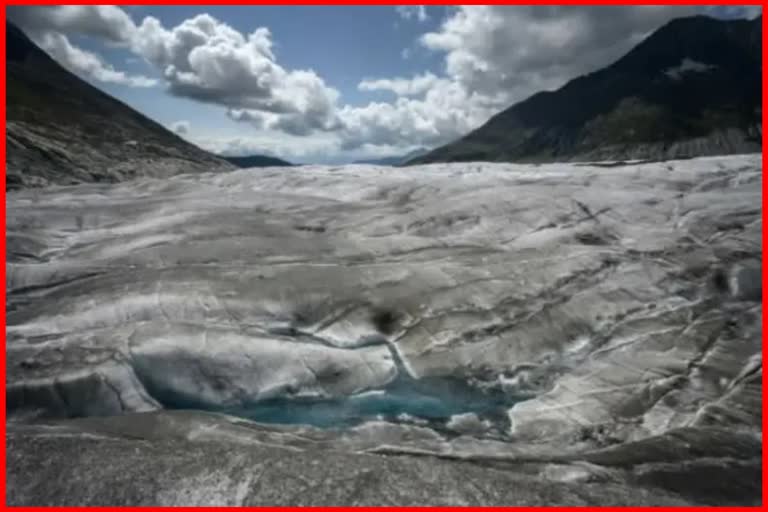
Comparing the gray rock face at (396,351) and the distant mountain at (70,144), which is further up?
the distant mountain at (70,144)

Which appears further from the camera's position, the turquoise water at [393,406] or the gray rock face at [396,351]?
the turquoise water at [393,406]

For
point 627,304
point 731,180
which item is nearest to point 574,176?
point 731,180

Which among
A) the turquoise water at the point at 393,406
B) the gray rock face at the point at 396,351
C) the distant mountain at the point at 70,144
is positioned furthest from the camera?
the distant mountain at the point at 70,144

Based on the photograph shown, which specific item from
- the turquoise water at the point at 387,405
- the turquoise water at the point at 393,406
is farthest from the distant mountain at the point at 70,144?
the turquoise water at the point at 393,406

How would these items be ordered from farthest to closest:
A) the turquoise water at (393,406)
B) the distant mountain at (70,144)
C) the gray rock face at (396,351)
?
the distant mountain at (70,144)
the turquoise water at (393,406)
the gray rock face at (396,351)

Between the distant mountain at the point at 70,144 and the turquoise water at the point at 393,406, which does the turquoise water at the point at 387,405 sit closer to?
the turquoise water at the point at 393,406
